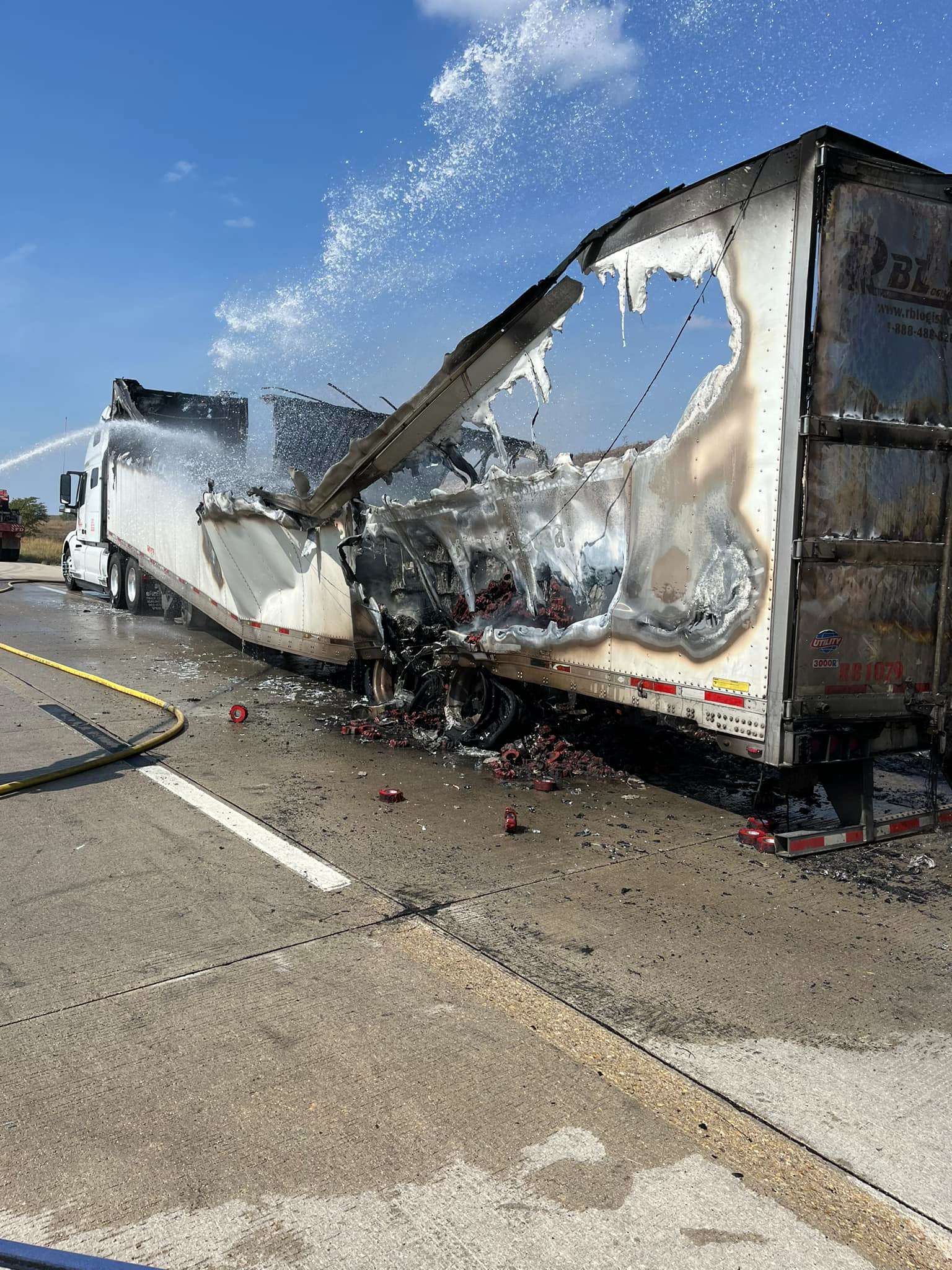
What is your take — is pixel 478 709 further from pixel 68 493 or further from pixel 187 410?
pixel 68 493

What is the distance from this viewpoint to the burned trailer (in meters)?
4.89

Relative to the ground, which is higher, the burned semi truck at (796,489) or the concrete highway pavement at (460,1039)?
the burned semi truck at (796,489)

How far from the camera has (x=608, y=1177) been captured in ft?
8.95

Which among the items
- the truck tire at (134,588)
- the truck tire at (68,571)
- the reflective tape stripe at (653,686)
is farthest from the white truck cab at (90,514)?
the reflective tape stripe at (653,686)

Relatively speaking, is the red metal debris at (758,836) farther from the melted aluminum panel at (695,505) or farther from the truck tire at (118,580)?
→ the truck tire at (118,580)

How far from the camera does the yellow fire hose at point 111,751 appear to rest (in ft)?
21.0

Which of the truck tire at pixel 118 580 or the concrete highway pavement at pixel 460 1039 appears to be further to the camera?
the truck tire at pixel 118 580

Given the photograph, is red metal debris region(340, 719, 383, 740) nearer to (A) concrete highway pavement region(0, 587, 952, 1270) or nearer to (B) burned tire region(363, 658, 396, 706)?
(B) burned tire region(363, 658, 396, 706)

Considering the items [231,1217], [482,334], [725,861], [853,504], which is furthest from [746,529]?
A: [231,1217]

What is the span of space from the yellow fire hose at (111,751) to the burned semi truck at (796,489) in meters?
3.36

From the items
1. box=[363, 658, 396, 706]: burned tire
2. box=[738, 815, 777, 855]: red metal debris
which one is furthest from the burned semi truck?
box=[363, 658, 396, 706]: burned tire

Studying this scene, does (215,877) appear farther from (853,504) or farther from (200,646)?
(200,646)

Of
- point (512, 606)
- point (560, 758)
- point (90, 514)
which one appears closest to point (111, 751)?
point (512, 606)

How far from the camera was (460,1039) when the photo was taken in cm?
345
